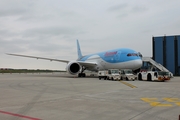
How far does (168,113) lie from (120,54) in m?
23.3

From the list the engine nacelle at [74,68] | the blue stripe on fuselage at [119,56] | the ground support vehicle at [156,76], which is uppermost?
the blue stripe on fuselage at [119,56]

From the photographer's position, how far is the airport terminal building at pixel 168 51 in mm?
47219

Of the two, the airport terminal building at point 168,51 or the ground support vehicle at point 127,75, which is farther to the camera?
the airport terminal building at point 168,51

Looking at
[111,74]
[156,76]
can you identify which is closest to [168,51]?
[156,76]

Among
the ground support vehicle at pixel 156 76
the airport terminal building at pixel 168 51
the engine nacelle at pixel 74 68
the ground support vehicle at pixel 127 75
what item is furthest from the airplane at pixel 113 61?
the airport terminal building at pixel 168 51

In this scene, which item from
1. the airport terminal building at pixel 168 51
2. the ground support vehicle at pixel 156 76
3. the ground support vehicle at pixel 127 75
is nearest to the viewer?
the ground support vehicle at pixel 156 76

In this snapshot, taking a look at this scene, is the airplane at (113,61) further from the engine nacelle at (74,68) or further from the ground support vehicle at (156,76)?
the ground support vehicle at (156,76)

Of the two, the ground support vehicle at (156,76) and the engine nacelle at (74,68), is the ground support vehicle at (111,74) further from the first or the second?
the engine nacelle at (74,68)

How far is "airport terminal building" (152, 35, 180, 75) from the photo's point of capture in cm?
4722

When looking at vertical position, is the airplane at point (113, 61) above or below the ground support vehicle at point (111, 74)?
above

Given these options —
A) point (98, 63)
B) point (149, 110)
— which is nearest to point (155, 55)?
point (98, 63)

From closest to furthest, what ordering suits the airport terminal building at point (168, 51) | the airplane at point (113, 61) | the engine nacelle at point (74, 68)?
the airplane at point (113, 61) → the engine nacelle at point (74, 68) → the airport terminal building at point (168, 51)

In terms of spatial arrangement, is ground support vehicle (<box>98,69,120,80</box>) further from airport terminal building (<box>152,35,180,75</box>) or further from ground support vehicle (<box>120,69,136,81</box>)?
airport terminal building (<box>152,35,180,75</box>)

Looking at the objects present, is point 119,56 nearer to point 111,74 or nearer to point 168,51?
point 111,74
